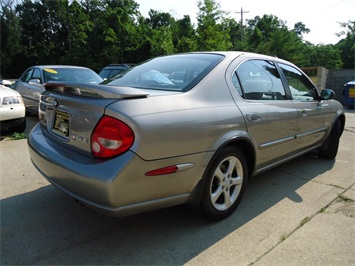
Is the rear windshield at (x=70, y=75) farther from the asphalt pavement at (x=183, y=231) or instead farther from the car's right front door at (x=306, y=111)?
the car's right front door at (x=306, y=111)

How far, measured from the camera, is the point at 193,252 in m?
2.13

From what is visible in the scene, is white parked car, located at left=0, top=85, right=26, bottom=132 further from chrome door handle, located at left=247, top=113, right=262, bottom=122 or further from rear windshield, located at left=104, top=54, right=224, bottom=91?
chrome door handle, located at left=247, top=113, right=262, bottom=122

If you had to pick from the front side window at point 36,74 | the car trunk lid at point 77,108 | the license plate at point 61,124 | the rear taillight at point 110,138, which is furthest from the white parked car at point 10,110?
Result: the rear taillight at point 110,138

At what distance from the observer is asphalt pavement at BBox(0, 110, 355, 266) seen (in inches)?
81.4

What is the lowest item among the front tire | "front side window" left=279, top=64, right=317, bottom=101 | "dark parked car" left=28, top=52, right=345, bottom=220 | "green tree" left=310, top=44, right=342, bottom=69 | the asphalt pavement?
the asphalt pavement

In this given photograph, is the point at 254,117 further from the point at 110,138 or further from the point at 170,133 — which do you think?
the point at 110,138

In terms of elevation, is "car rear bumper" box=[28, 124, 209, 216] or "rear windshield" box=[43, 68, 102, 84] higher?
"rear windshield" box=[43, 68, 102, 84]

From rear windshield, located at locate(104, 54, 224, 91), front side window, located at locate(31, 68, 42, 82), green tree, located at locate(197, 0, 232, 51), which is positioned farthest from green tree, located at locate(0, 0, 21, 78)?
rear windshield, located at locate(104, 54, 224, 91)

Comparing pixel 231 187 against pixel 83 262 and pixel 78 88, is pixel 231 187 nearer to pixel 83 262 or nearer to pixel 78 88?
pixel 83 262

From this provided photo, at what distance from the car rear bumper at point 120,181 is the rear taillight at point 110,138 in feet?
0.18

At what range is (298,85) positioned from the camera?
3.69 metres

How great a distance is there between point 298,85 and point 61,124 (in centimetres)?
288

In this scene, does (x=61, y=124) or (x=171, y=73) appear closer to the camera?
(x=61, y=124)

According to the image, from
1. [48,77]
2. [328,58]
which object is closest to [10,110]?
[48,77]
